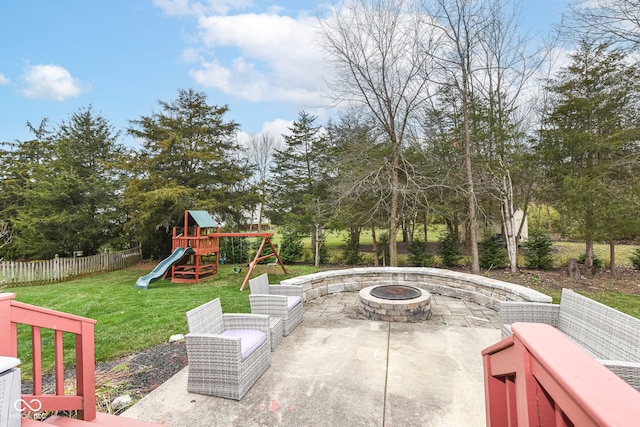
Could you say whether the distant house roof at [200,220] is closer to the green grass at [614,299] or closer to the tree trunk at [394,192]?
the tree trunk at [394,192]

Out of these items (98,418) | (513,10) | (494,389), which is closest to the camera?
(494,389)

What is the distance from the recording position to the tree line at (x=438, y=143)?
9055 millimetres

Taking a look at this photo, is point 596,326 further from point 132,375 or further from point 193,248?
point 193,248

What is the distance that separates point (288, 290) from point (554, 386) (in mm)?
4885

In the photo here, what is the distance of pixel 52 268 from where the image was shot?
11.8 metres

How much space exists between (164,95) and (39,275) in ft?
33.2

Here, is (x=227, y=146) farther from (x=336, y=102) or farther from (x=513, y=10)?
(x=513, y=10)

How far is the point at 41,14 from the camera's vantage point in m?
6.79

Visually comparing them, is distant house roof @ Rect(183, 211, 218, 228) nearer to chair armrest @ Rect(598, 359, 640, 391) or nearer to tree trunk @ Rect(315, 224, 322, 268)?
tree trunk @ Rect(315, 224, 322, 268)

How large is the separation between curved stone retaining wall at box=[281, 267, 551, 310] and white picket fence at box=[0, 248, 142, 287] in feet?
38.0

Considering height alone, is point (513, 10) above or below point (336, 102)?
above

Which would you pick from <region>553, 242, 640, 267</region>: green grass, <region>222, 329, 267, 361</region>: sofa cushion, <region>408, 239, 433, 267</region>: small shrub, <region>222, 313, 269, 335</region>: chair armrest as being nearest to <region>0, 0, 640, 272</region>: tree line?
<region>408, 239, 433, 267</region>: small shrub

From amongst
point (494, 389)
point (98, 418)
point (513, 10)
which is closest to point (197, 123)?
point (513, 10)

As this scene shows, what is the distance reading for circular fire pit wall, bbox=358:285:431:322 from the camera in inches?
206
